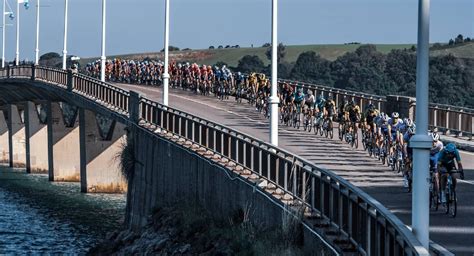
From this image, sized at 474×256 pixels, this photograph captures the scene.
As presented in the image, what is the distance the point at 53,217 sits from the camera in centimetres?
6122

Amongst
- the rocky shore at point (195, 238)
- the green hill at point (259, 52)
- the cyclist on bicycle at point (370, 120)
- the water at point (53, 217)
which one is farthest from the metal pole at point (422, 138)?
the green hill at point (259, 52)

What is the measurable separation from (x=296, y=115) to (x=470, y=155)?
1231cm

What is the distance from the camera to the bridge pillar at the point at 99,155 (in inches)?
2960

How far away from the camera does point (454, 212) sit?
25.6 m

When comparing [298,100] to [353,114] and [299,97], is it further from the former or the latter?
[353,114]

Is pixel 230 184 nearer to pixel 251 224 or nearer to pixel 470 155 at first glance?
pixel 251 224

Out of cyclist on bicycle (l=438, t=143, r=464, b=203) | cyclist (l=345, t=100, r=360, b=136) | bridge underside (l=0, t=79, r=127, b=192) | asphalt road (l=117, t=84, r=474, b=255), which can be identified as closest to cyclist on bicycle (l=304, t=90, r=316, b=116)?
asphalt road (l=117, t=84, r=474, b=255)

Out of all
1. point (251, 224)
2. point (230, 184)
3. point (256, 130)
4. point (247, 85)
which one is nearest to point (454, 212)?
point (251, 224)

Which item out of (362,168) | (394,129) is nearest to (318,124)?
(362,168)

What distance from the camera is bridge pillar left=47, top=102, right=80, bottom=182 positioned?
283ft

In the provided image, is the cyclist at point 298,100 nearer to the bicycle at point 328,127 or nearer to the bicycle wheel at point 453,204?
the bicycle at point 328,127

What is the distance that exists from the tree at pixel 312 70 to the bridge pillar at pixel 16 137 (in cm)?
2430

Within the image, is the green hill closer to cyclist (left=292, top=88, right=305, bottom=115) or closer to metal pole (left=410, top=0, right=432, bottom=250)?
cyclist (left=292, top=88, right=305, bottom=115)

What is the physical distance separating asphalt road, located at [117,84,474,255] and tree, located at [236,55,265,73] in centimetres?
7039
